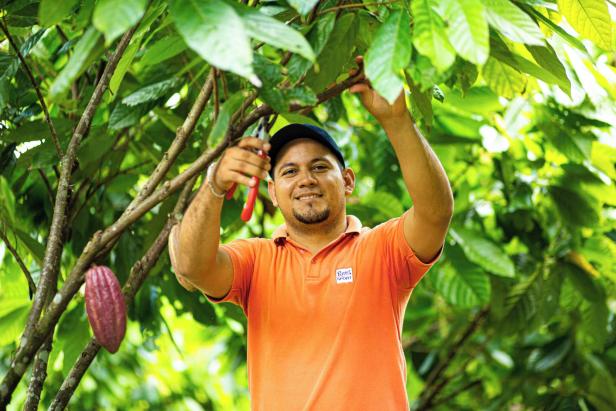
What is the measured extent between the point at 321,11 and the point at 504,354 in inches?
127

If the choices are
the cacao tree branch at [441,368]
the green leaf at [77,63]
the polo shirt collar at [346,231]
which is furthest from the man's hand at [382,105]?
the cacao tree branch at [441,368]

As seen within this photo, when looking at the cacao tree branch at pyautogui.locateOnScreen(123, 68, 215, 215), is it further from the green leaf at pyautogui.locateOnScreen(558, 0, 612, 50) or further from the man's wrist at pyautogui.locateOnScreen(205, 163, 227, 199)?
the green leaf at pyautogui.locateOnScreen(558, 0, 612, 50)

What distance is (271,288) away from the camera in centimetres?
203

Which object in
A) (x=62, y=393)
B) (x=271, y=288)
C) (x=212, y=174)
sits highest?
(x=212, y=174)

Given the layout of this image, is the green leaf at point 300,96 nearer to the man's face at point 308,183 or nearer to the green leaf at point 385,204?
the man's face at point 308,183

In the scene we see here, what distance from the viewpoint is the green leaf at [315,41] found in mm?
1428

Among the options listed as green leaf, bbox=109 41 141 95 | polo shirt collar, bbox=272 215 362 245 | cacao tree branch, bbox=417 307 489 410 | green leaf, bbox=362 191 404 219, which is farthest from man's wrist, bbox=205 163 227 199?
cacao tree branch, bbox=417 307 489 410

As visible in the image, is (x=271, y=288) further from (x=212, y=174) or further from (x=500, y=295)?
(x=500, y=295)

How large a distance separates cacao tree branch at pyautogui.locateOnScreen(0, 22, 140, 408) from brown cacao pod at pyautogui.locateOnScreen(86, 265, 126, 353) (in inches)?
4.7

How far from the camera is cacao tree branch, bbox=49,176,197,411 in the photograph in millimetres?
1843

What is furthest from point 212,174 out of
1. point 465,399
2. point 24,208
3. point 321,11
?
point 465,399

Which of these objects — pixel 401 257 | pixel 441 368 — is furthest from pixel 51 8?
pixel 441 368

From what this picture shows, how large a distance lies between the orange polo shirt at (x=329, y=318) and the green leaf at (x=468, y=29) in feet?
2.82

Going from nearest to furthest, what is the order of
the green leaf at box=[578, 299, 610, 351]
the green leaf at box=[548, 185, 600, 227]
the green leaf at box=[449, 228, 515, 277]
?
the green leaf at box=[449, 228, 515, 277] < the green leaf at box=[548, 185, 600, 227] < the green leaf at box=[578, 299, 610, 351]
